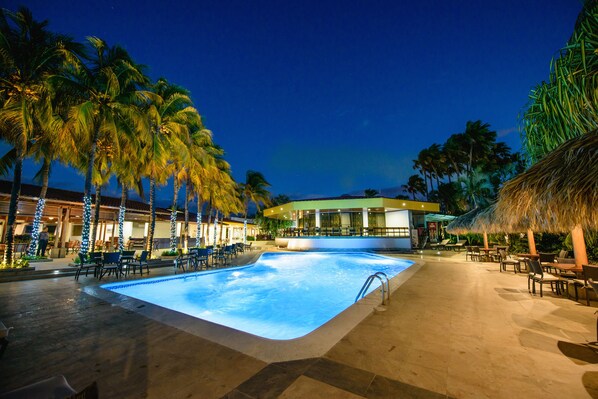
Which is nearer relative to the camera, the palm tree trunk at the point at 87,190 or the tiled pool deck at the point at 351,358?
the tiled pool deck at the point at 351,358

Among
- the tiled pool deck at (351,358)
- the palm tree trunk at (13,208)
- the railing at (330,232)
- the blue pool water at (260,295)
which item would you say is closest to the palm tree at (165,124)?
the palm tree trunk at (13,208)

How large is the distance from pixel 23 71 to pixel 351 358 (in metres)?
12.9

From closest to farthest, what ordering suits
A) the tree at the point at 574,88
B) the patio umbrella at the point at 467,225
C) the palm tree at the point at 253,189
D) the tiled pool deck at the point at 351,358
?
the tiled pool deck at the point at 351,358
the tree at the point at 574,88
the patio umbrella at the point at 467,225
the palm tree at the point at 253,189

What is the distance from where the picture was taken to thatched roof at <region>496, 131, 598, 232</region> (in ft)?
10.4

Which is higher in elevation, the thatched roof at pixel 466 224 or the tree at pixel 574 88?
the tree at pixel 574 88

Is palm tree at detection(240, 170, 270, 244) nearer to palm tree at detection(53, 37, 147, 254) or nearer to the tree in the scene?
palm tree at detection(53, 37, 147, 254)

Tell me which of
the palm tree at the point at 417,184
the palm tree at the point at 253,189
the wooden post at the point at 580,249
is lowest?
the wooden post at the point at 580,249

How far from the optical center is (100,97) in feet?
32.7

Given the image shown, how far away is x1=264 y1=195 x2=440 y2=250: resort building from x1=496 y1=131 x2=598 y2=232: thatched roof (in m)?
16.3

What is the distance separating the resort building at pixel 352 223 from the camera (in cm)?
2012

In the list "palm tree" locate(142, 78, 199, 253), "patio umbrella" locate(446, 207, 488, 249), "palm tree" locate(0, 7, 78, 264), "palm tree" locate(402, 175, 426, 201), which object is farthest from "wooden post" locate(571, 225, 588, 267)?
"palm tree" locate(402, 175, 426, 201)

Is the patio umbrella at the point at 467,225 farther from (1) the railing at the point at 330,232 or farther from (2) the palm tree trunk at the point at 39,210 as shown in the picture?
(2) the palm tree trunk at the point at 39,210

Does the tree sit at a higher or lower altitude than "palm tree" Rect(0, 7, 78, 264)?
lower

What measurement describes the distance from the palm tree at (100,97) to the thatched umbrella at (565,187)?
1312 cm
